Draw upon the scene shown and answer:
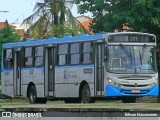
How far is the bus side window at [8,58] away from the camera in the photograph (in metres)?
33.0

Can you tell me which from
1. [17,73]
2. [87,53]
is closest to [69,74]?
[87,53]

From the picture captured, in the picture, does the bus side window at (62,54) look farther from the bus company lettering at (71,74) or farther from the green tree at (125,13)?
the green tree at (125,13)

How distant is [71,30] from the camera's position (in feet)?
164

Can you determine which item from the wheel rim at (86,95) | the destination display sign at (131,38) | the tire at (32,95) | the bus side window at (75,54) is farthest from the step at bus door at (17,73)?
the destination display sign at (131,38)

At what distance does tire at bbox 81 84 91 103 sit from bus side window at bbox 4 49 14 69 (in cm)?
654

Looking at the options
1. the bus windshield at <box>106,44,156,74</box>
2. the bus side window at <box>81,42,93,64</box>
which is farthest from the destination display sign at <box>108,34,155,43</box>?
the bus side window at <box>81,42,93,64</box>

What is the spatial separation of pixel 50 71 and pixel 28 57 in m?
2.02

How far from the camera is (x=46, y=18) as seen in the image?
1991 inches

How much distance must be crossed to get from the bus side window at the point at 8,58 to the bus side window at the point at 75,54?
225 inches

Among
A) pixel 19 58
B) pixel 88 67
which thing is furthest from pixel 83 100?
pixel 19 58

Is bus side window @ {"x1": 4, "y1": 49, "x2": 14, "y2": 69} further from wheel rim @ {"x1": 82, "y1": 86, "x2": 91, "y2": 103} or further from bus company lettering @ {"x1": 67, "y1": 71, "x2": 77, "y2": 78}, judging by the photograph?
wheel rim @ {"x1": 82, "y1": 86, "x2": 91, "y2": 103}

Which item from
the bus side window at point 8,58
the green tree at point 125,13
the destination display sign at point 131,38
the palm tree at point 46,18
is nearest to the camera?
the destination display sign at point 131,38

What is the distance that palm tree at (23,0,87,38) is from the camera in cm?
4997

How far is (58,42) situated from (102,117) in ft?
54.8
